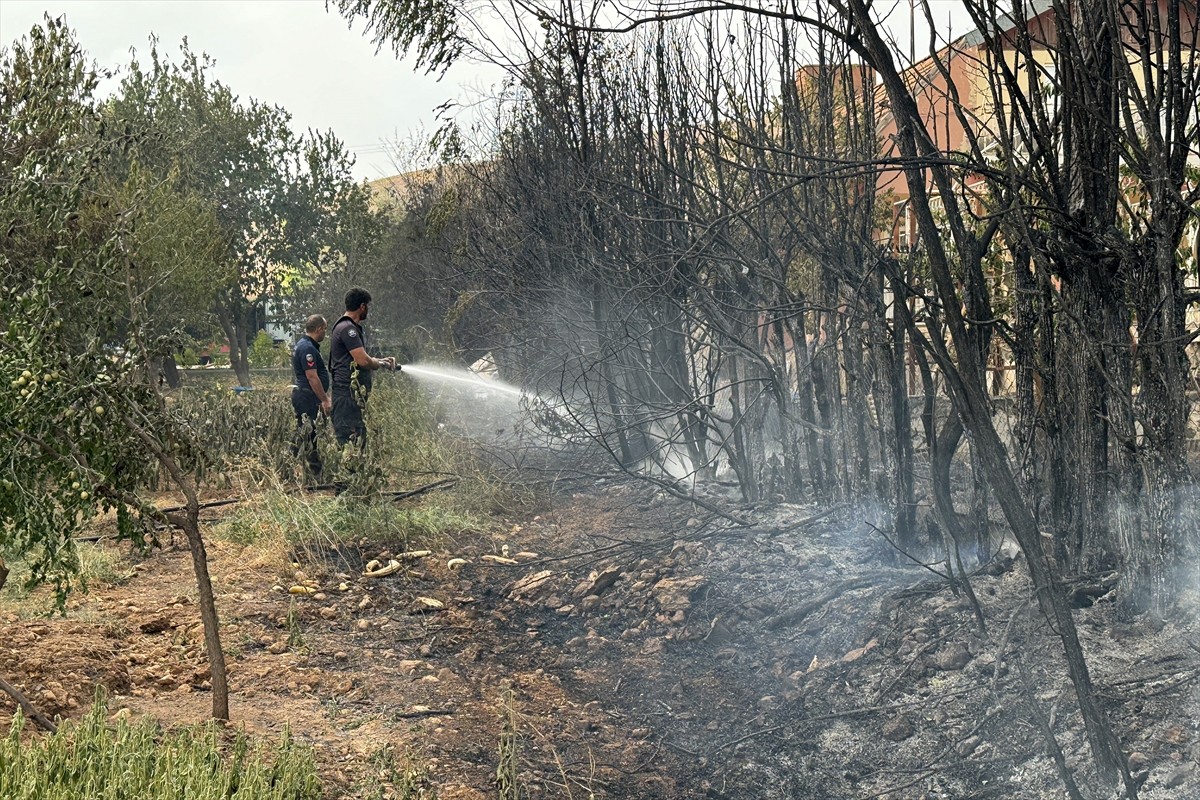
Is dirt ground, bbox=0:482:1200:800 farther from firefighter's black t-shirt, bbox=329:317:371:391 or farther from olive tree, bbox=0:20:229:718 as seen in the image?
firefighter's black t-shirt, bbox=329:317:371:391

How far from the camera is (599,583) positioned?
22.2 ft

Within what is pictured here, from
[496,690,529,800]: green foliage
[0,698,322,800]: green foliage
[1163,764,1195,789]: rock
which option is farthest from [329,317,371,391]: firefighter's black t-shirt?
[1163,764,1195,789]: rock

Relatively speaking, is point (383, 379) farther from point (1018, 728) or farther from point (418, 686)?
point (1018, 728)

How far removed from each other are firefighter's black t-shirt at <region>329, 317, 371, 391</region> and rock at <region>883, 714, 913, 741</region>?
609 cm

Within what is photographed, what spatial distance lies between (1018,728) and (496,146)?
31.1 feet

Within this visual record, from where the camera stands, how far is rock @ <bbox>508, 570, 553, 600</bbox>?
691 cm

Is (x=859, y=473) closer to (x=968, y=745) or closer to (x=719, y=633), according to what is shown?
(x=719, y=633)

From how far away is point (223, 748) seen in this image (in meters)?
3.97

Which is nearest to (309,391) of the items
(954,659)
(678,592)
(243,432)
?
(243,432)

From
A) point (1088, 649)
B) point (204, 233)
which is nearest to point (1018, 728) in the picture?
point (1088, 649)

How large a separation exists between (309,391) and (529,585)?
393 centimetres

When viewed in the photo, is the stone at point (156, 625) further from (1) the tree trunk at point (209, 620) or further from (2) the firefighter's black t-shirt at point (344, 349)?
(2) the firefighter's black t-shirt at point (344, 349)

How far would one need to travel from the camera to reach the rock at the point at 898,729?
165 inches

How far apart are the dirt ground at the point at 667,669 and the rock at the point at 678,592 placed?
16mm
